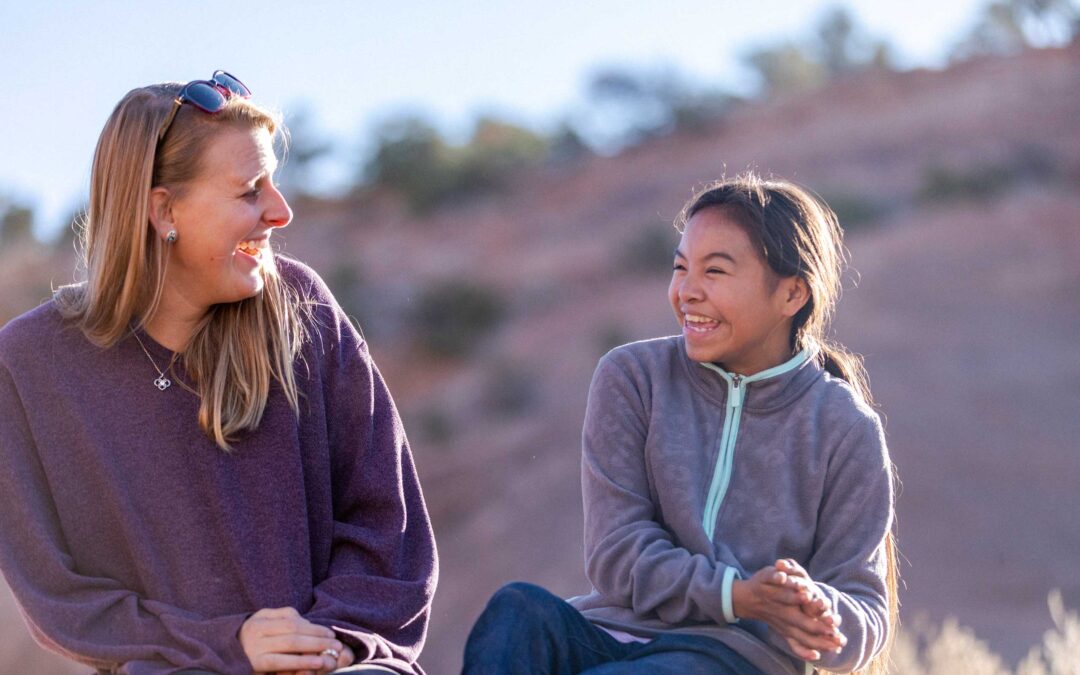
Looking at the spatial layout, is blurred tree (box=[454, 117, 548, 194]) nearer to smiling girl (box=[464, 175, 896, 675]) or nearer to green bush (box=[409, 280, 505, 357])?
green bush (box=[409, 280, 505, 357])

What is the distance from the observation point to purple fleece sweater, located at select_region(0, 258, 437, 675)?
8.99 ft

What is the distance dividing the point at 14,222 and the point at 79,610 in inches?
1059

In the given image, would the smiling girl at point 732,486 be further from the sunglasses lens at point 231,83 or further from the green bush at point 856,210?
the green bush at point 856,210

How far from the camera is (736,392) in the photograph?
3.16m

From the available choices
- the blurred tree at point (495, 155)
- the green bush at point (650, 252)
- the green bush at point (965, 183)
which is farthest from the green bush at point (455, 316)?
the green bush at point (965, 183)

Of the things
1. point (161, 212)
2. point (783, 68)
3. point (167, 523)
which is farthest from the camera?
point (783, 68)

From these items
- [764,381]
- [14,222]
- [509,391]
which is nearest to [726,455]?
[764,381]

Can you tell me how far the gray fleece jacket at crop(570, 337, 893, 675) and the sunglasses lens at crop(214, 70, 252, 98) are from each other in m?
1.04

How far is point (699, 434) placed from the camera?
3141 millimetres

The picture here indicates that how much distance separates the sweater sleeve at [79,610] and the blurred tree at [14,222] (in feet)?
83.4

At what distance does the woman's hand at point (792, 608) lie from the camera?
8.68 ft


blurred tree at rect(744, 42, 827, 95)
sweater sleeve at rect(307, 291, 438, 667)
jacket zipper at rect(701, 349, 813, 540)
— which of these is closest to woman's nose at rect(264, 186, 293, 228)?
sweater sleeve at rect(307, 291, 438, 667)

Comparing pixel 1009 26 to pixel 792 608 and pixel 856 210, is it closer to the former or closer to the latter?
pixel 856 210

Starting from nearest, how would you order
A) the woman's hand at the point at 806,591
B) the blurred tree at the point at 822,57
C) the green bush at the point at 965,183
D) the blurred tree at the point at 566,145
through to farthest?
the woman's hand at the point at 806,591, the green bush at the point at 965,183, the blurred tree at the point at 566,145, the blurred tree at the point at 822,57
